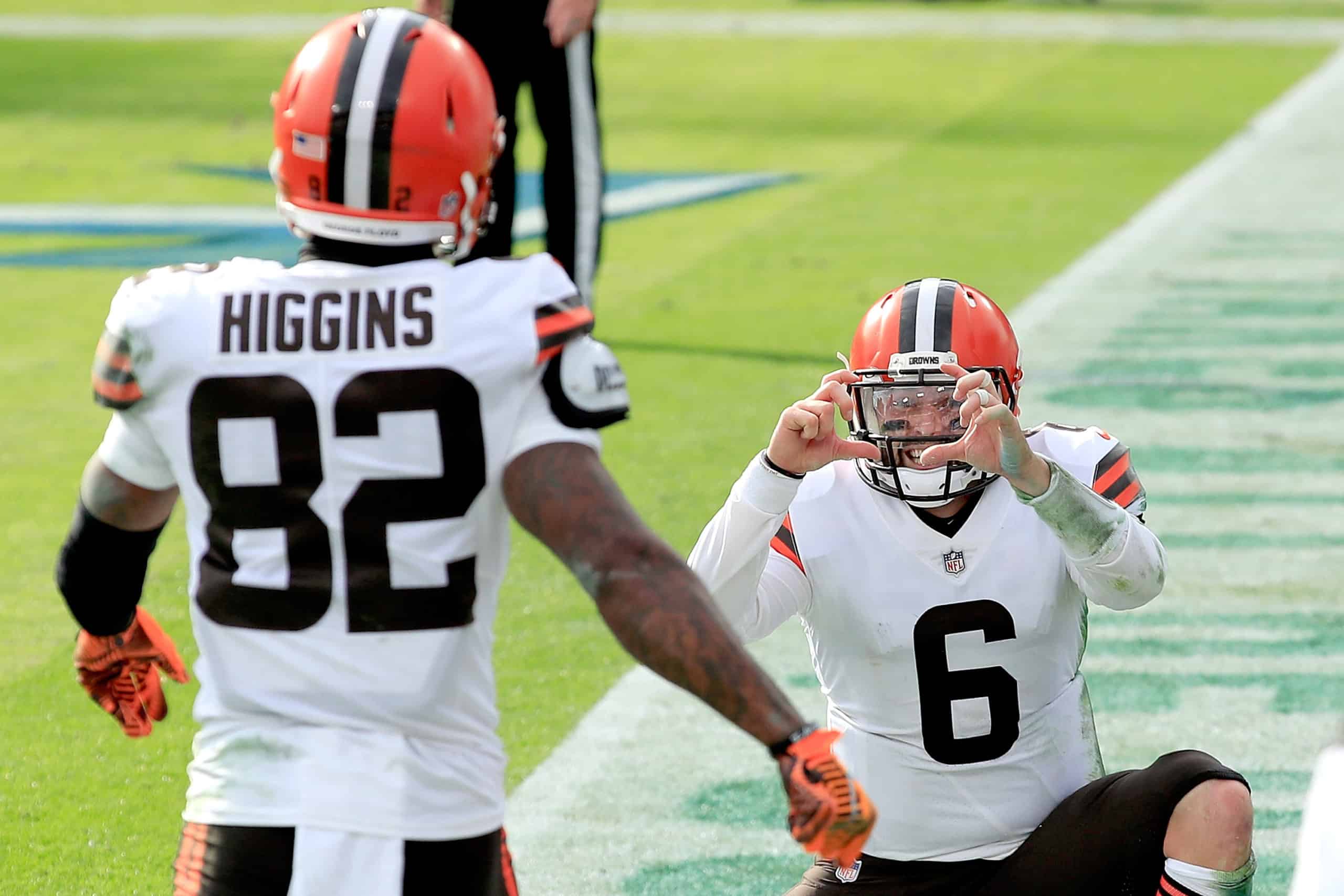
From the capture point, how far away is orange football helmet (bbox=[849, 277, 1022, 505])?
3332mm

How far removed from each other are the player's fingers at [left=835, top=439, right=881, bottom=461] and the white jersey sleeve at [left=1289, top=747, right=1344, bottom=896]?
1277 millimetres

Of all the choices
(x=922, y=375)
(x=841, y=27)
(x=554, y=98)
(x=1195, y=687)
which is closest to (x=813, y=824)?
(x=922, y=375)

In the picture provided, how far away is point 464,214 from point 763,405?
519 cm

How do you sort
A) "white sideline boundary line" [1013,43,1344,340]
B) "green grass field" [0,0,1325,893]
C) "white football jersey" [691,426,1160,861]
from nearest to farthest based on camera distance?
1. "white football jersey" [691,426,1160,861]
2. "green grass field" [0,0,1325,893]
3. "white sideline boundary line" [1013,43,1344,340]

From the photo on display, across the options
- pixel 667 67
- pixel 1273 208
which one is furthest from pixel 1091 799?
pixel 667 67

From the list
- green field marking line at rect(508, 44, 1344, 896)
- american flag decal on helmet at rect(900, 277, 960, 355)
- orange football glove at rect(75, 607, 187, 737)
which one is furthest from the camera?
green field marking line at rect(508, 44, 1344, 896)

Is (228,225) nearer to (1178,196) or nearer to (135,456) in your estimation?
(1178,196)

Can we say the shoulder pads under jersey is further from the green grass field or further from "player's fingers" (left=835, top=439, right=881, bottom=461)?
the green grass field

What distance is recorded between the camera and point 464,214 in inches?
99.7

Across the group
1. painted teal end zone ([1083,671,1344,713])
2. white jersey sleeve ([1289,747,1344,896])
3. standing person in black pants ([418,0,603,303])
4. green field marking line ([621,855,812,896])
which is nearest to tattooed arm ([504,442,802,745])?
white jersey sleeve ([1289,747,1344,896])

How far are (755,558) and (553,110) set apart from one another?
4.81 metres

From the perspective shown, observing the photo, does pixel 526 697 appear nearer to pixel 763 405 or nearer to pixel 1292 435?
pixel 763 405

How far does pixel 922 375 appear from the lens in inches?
132

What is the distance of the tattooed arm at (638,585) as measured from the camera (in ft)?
7.47
